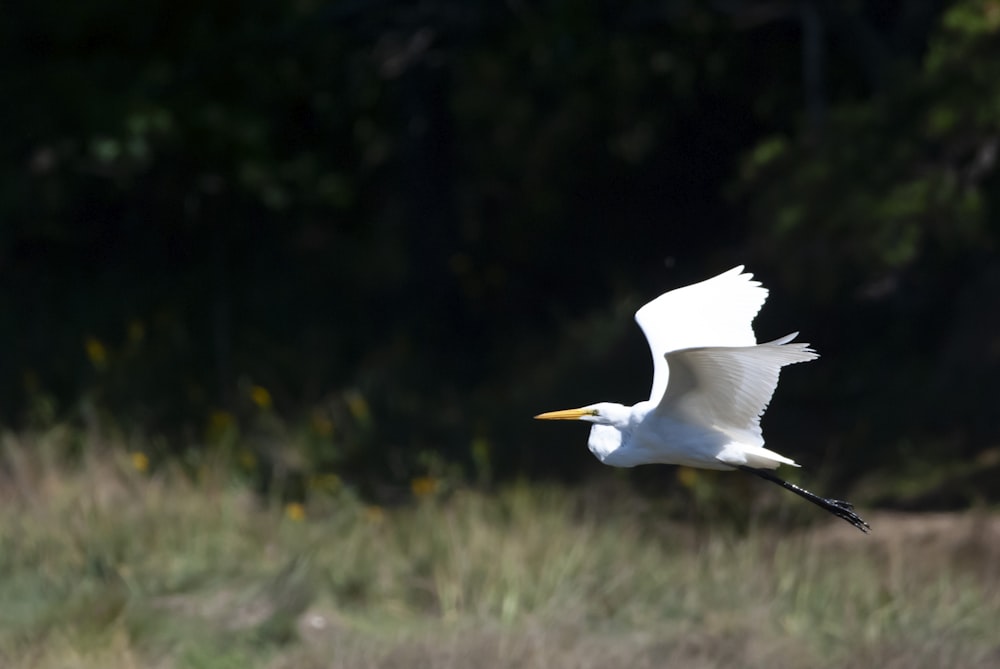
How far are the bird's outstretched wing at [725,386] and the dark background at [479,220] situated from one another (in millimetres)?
3771

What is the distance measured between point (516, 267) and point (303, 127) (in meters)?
2.17

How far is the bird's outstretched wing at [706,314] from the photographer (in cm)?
515

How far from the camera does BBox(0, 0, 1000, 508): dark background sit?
9.09 metres

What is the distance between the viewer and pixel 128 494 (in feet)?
27.1

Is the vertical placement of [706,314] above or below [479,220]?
below

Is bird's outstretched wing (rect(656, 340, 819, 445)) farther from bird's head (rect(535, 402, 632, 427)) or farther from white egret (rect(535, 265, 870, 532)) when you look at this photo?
bird's head (rect(535, 402, 632, 427))

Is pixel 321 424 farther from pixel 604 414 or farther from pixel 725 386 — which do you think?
pixel 725 386

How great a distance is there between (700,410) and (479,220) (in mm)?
9737

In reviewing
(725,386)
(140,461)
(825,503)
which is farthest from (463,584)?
(725,386)

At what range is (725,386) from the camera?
180 inches

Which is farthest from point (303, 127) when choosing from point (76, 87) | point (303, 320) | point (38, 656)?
point (38, 656)

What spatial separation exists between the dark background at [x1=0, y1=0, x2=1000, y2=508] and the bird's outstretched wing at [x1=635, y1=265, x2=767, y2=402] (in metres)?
3.20

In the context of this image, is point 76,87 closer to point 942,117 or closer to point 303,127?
point 303,127

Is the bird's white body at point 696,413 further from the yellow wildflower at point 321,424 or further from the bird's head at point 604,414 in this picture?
the yellow wildflower at point 321,424
